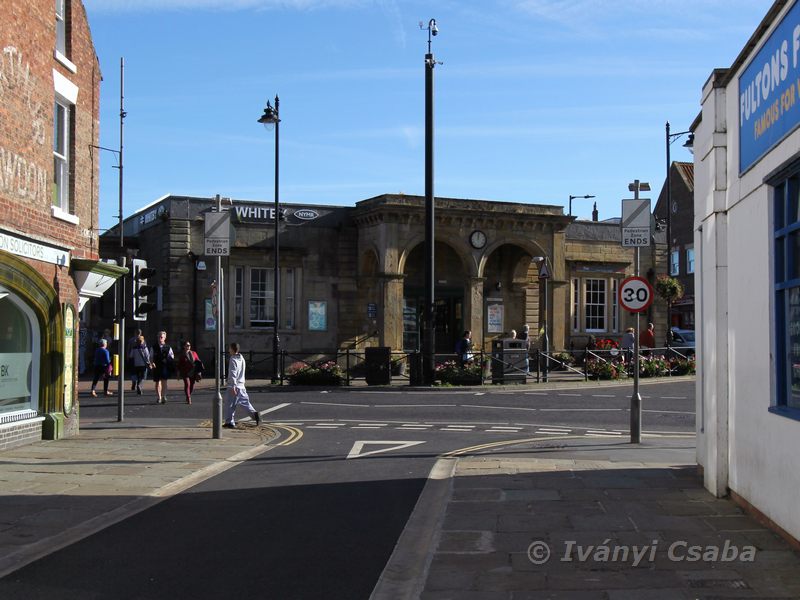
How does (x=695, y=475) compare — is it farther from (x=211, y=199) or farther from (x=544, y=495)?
(x=211, y=199)

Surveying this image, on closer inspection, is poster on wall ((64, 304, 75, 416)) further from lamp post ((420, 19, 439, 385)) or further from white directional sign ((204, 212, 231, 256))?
lamp post ((420, 19, 439, 385))

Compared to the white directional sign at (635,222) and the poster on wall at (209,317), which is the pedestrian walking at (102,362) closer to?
the poster on wall at (209,317)

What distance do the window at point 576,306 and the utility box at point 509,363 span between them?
33.2 feet

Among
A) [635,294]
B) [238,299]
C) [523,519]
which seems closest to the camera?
[523,519]

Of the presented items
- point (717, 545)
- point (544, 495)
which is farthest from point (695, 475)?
point (717, 545)

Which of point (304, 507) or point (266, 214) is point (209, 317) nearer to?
point (266, 214)

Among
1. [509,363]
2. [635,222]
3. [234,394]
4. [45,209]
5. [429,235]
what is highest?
[429,235]

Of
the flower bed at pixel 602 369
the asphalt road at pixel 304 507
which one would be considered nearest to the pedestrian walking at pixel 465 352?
the flower bed at pixel 602 369

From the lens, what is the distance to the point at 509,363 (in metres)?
27.8

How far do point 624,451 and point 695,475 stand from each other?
2628 mm

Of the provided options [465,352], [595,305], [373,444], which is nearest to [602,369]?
[465,352]

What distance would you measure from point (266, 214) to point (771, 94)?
27.0 meters

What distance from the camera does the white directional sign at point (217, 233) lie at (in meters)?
14.9

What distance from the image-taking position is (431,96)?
26578 millimetres
